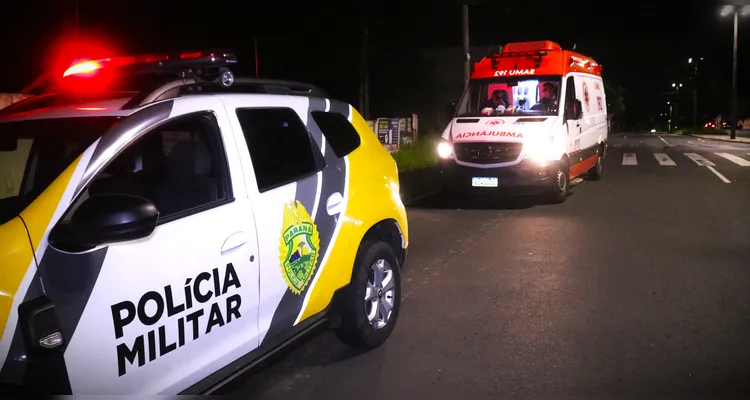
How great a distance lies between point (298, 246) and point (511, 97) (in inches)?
388

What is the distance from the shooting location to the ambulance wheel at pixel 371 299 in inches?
174

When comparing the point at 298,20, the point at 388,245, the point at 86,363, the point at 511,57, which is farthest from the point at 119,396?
the point at 298,20

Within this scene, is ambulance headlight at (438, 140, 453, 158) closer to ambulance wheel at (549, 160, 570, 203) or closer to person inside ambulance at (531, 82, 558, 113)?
person inside ambulance at (531, 82, 558, 113)

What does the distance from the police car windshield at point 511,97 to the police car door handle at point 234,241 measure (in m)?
9.20

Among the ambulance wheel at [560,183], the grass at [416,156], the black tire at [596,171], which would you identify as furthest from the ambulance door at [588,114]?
the grass at [416,156]

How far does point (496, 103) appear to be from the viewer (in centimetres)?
1234

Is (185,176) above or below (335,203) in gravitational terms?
above

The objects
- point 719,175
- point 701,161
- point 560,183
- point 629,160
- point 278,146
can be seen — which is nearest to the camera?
point 278,146

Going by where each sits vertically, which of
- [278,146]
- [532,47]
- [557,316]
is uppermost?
[532,47]

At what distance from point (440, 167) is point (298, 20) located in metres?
19.5

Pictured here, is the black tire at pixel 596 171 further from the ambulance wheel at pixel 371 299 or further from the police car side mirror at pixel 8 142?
the police car side mirror at pixel 8 142

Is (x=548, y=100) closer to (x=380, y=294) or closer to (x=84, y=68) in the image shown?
(x=380, y=294)

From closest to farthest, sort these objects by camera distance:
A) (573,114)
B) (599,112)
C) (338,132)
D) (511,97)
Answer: (338,132) → (573,114) → (511,97) → (599,112)

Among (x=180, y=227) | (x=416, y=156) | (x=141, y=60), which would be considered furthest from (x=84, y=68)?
(x=416, y=156)
